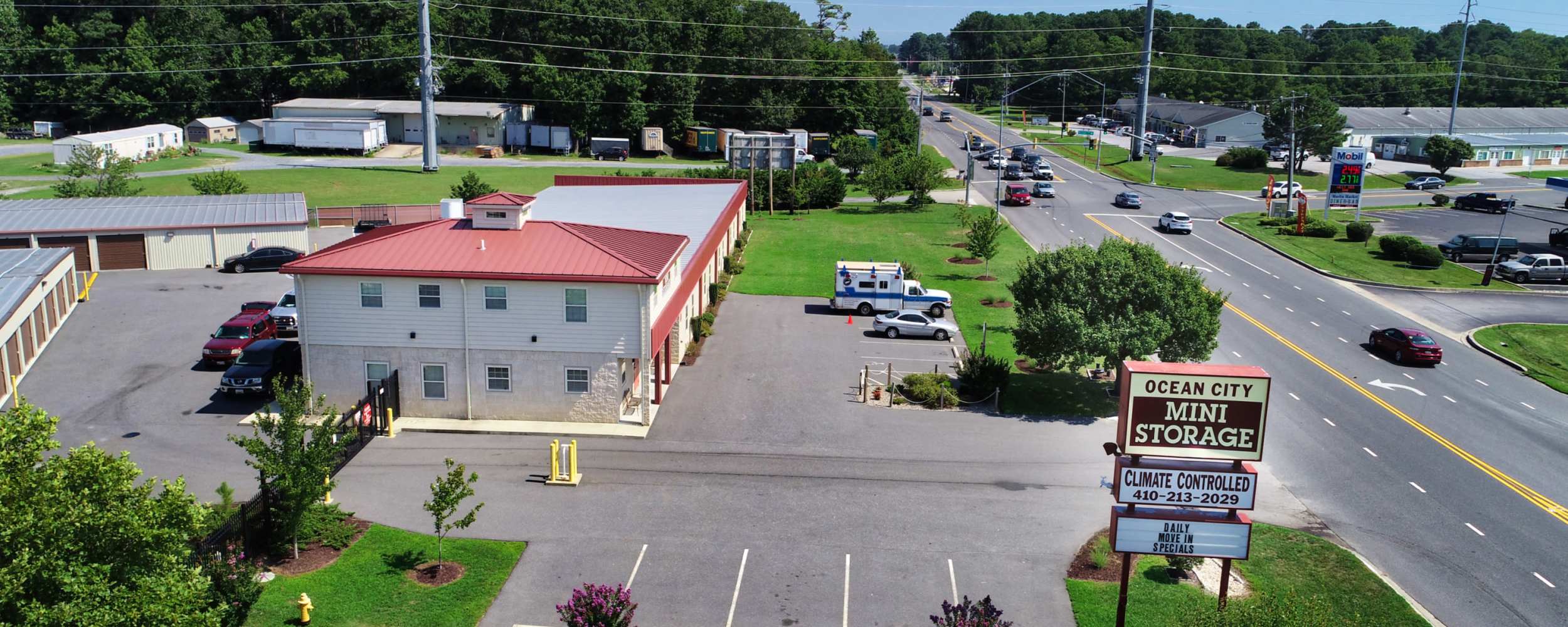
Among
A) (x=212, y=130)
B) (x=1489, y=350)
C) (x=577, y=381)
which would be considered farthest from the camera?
(x=212, y=130)

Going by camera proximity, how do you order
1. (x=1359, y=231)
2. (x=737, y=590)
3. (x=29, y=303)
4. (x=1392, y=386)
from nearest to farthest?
(x=737, y=590)
(x=29, y=303)
(x=1392, y=386)
(x=1359, y=231)

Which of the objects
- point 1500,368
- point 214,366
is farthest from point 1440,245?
point 214,366

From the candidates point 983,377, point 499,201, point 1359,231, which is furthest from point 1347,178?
point 499,201

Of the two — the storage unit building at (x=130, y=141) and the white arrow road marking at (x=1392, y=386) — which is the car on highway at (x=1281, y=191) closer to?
the white arrow road marking at (x=1392, y=386)

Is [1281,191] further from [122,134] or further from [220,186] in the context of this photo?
[122,134]

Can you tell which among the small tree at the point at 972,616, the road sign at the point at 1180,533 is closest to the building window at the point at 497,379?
the small tree at the point at 972,616

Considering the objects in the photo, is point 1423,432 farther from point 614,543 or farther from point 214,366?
point 214,366

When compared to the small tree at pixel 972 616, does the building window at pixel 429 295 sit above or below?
above
